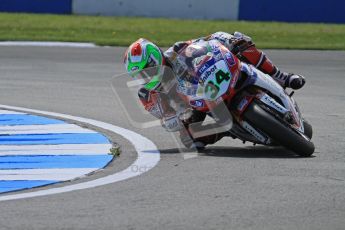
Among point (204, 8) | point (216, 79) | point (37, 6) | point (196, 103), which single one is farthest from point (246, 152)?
point (37, 6)

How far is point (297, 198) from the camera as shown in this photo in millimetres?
6457

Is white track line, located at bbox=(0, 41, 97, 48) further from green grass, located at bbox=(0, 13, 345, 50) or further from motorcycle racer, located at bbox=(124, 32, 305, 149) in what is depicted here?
motorcycle racer, located at bbox=(124, 32, 305, 149)

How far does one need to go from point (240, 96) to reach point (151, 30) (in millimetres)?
14820

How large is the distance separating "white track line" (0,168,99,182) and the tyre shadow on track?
126 cm

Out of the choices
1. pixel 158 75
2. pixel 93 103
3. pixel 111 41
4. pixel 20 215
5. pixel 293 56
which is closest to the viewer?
pixel 20 215

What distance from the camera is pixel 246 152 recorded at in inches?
342

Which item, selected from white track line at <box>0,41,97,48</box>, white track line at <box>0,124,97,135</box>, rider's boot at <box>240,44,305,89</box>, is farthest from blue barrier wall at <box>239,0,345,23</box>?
rider's boot at <box>240,44,305,89</box>

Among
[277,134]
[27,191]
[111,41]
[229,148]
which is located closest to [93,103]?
[229,148]

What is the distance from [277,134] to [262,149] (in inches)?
27.9

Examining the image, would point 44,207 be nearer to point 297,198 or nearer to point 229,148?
point 297,198

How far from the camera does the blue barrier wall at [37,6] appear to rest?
1052 inches

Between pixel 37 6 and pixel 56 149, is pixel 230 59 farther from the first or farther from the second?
pixel 37 6

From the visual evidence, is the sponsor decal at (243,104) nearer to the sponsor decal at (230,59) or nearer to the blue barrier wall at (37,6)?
the sponsor decal at (230,59)

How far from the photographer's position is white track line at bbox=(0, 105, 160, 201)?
6.74 m
